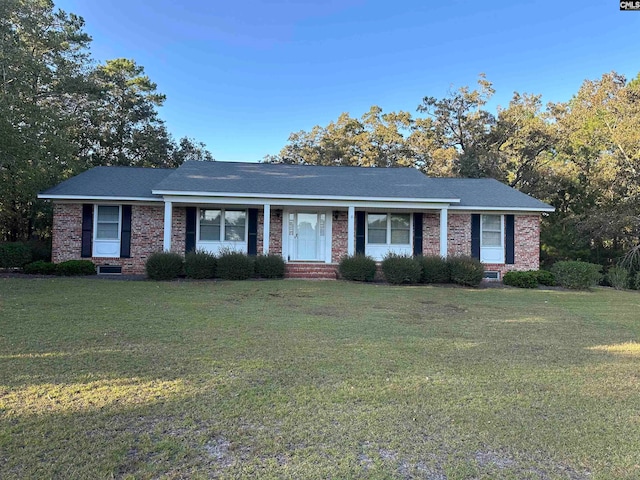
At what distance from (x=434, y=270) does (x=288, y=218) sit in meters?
5.73

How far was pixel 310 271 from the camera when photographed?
14.2 metres

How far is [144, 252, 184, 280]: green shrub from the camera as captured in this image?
12.5 metres

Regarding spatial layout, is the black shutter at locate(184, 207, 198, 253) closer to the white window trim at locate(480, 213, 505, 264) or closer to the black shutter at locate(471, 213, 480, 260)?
the black shutter at locate(471, 213, 480, 260)

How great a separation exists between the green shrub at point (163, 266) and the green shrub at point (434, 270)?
7.55 metres

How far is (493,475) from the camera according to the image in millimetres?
2514

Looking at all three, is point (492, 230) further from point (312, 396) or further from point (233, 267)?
point (312, 396)

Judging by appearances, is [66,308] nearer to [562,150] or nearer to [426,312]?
[426,312]

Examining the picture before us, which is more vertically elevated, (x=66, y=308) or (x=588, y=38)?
(x=588, y=38)

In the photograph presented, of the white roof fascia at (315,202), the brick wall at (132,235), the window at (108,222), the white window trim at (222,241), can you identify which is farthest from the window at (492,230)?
the window at (108,222)

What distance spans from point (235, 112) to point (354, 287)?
19.2 meters

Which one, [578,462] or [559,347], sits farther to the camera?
[559,347]

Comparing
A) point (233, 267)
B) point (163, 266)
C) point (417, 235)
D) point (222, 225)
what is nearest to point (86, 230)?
point (163, 266)

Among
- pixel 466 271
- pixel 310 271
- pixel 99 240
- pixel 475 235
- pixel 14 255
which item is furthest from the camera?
pixel 475 235

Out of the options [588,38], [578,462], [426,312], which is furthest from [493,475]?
[588,38]
